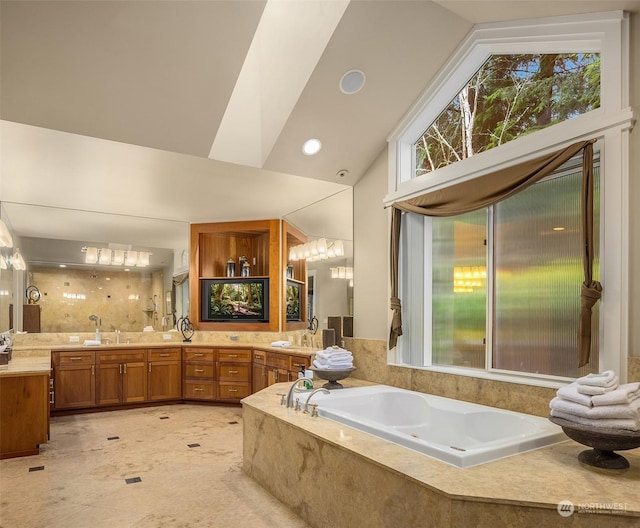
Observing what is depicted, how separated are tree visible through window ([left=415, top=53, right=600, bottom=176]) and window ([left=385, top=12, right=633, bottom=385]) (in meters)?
0.04

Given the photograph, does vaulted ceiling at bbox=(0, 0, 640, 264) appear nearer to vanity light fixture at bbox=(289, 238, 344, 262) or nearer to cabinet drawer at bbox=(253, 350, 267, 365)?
vanity light fixture at bbox=(289, 238, 344, 262)

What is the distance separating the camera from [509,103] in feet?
11.4

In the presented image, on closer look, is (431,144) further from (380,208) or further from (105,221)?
(105,221)

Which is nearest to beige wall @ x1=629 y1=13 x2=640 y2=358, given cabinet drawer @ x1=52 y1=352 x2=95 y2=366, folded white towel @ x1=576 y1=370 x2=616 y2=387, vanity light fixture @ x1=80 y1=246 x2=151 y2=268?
folded white towel @ x1=576 y1=370 x2=616 y2=387

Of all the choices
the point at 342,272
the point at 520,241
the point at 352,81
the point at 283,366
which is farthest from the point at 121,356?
the point at 520,241

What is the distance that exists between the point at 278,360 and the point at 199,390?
4.48 feet

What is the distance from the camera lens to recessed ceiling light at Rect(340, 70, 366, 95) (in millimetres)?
3606

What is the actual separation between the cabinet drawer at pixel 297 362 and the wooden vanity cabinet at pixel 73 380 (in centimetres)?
240

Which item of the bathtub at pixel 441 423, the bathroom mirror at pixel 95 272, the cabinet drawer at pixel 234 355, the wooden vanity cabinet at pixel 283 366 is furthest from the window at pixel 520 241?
the bathroom mirror at pixel 95 272

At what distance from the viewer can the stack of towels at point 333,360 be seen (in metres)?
3.97

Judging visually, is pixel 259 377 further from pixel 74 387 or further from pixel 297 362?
pixel 74 387

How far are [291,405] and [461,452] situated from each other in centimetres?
142

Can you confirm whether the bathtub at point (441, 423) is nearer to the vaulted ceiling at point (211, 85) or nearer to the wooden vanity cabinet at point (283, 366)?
the wooden vanity cabinet at point (283, 366)

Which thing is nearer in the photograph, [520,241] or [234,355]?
[520,241]
